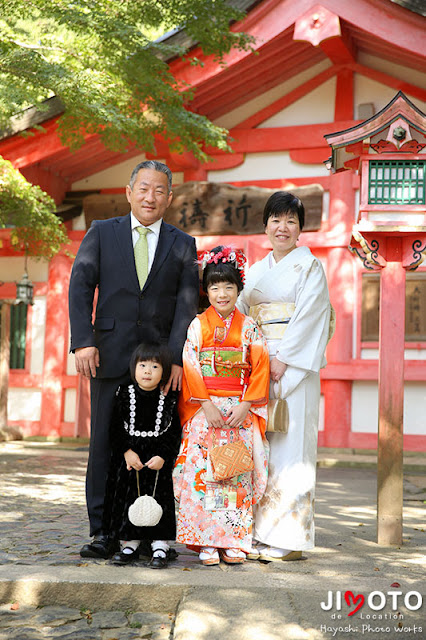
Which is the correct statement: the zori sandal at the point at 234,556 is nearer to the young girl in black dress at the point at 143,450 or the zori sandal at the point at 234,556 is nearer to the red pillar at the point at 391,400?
the young girl in black dress at the point at 143,450

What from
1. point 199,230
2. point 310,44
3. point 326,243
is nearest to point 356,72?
point 310,44

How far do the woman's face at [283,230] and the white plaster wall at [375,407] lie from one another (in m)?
5.42

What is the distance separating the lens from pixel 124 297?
3.76 m

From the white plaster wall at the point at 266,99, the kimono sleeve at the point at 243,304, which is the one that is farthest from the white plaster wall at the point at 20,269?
the kimono sleeve at the point at 243,304

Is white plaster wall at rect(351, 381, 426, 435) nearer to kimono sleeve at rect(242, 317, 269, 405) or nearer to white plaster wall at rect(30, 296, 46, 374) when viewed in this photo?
white plaster wall at rect(30, 296, 46, 374)

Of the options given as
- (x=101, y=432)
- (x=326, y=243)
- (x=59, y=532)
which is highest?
(x=326, y=243)

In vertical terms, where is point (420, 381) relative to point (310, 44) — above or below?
below

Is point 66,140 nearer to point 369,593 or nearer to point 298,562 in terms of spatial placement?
point 298,562

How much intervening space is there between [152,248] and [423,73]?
21.1ft

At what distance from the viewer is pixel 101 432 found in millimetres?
3730

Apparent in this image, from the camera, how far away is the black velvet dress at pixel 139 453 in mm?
3602

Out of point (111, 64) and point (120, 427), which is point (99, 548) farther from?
point (111, 64)

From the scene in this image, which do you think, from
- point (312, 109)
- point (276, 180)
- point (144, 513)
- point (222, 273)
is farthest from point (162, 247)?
point (312, 109)

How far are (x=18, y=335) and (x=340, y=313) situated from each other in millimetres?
4671
